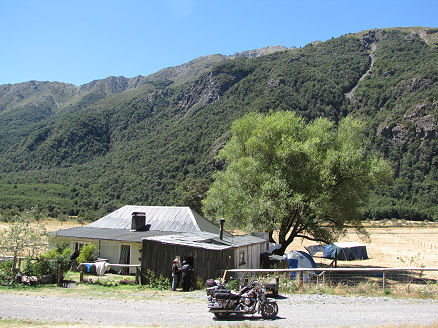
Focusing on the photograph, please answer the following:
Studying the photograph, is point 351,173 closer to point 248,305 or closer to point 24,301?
point 248,305

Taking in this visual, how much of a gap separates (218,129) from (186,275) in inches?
3976

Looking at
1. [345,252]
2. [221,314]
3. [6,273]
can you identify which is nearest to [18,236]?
[6,273]

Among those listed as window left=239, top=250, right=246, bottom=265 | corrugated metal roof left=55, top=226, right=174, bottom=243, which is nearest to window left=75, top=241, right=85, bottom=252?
corrugated metal roof left=55, top=226, right=174, bottom=243

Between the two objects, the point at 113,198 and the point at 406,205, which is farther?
the point at 113,198

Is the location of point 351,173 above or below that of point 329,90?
below

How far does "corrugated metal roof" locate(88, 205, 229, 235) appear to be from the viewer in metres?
26.7

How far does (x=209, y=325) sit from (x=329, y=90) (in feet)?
417

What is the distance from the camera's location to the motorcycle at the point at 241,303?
1026cm

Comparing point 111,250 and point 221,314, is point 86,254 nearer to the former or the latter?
point 111,250

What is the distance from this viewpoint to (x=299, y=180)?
2450cm

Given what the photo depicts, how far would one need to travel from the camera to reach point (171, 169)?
106 metres

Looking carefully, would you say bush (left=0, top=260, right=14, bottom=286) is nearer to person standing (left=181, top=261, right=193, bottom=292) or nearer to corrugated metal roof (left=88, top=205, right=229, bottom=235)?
person standing (left=181, top=261, right=193, bottom=292)

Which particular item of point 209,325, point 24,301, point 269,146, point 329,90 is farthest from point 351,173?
point 329,90

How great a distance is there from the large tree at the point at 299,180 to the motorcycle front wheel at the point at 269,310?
12.7 m
